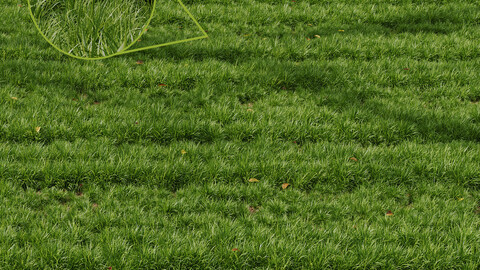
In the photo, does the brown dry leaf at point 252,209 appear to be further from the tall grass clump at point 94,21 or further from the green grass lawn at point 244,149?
the tall grass clump at point 94,21

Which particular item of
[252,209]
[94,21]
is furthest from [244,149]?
[94,21]

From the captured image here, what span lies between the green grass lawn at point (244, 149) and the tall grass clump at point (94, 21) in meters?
0.76

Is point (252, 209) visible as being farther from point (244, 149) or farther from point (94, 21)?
point (94, 21)

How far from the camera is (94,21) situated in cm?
396

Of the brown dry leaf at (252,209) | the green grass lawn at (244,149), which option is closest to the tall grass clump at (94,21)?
the green grass lawn at (244,149)

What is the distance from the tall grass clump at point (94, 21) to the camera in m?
3.89

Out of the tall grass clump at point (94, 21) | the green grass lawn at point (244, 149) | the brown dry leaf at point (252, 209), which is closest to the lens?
the green grass lawn at point (244, 149)

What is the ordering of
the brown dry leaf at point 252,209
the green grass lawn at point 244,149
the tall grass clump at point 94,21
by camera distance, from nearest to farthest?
the green grass lawn at point 244,149
the brown dry leaf at point 252,209
the tall grass clump at point 94,21

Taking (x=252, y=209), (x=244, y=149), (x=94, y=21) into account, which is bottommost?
(x=252, y=209)

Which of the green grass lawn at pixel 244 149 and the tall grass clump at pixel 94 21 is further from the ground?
the tall grass clump at pixel 94 21

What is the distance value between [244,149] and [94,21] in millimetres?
1734

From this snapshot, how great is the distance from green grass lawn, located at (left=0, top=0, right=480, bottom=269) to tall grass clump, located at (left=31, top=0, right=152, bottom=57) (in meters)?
0.76

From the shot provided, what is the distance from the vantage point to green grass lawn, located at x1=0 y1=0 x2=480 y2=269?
3211mm

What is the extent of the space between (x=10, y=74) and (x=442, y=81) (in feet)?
16.2
